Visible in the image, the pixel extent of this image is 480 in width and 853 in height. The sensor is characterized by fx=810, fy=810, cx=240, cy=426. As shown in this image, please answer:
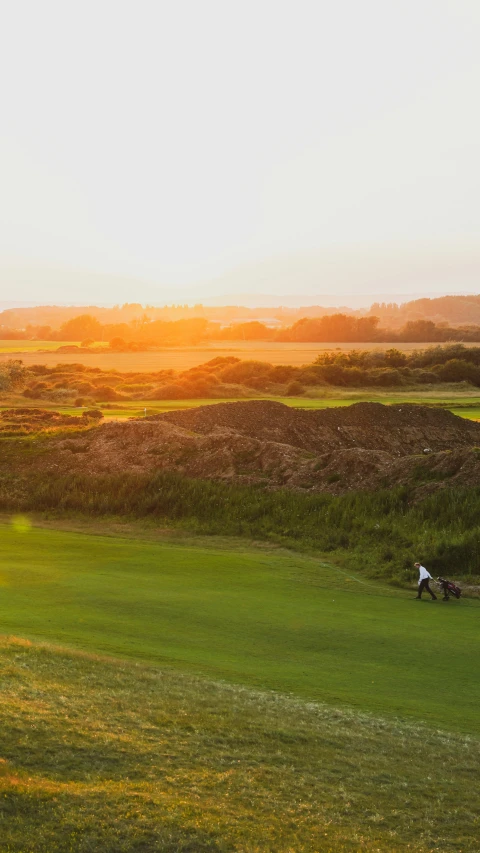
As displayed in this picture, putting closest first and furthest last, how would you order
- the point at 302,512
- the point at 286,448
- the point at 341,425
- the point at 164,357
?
the point at 302,512
the point at 286,448
the point at 341,425
the point at 164,357

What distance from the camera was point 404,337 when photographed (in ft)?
637

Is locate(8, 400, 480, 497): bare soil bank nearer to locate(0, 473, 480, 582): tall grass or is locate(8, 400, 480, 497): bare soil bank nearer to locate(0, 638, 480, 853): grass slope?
locate(0, 473, 480, 582): tall grass

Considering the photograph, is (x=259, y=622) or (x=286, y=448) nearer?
(x=259, y=622)

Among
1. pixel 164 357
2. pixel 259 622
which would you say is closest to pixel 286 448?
pixel 259 622

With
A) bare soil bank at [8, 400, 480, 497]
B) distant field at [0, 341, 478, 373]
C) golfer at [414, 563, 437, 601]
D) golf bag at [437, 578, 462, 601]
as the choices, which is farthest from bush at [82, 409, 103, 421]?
distant field at [0, 341, 478, 373]

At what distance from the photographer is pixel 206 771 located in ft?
30.4

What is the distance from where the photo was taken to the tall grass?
82.8ft

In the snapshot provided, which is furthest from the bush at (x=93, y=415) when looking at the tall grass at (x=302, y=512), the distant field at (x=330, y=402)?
the tall grass at (x=302, y=512)

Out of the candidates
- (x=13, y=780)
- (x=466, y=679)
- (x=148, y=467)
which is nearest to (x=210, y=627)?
(x=466, y=679)

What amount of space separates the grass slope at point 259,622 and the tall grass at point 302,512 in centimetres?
236

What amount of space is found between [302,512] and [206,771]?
21025 millimetres

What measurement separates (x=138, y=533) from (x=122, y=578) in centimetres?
810

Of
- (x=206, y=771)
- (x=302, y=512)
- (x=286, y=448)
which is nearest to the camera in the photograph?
(x=206, y=771)

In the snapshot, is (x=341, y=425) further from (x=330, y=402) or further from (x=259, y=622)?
(x=259, y=622)
